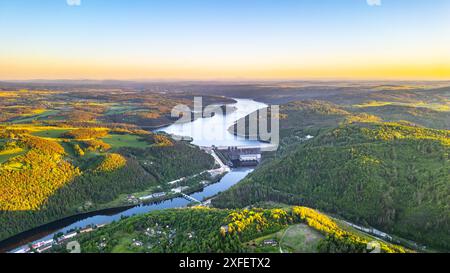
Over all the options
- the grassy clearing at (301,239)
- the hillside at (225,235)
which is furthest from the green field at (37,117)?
the grassy clearing at (301,239)

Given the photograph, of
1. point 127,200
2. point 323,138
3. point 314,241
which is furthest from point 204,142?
point 314,241

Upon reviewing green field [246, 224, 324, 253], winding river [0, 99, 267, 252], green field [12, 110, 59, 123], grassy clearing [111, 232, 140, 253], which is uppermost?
green field [12, 110, 59, 123]

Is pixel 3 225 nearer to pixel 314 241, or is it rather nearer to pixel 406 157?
pixel 314 241

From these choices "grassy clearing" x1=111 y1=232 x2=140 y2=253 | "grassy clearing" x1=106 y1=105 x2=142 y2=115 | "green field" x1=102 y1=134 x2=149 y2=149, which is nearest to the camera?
"grassy clearing" x1=111 y1=232 x2=140 y2=253

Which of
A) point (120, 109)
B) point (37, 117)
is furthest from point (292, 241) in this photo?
point (120, 109)

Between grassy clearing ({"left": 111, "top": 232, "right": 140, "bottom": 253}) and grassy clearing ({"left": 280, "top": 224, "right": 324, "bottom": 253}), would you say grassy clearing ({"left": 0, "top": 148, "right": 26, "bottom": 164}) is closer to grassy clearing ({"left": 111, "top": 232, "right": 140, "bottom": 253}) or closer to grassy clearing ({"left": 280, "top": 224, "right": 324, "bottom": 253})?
grassy clearing ({"left": 111, "top": 232, "right": 140, "bottom": 253})

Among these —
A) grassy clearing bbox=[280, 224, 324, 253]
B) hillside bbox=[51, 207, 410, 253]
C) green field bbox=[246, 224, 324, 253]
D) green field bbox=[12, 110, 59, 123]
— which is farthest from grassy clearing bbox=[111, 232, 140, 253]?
green field bbox=[12, 110, 59, 123]

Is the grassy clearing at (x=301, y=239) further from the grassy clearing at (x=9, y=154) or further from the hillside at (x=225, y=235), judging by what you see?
the grassy clearing at (x=9, y=154)
